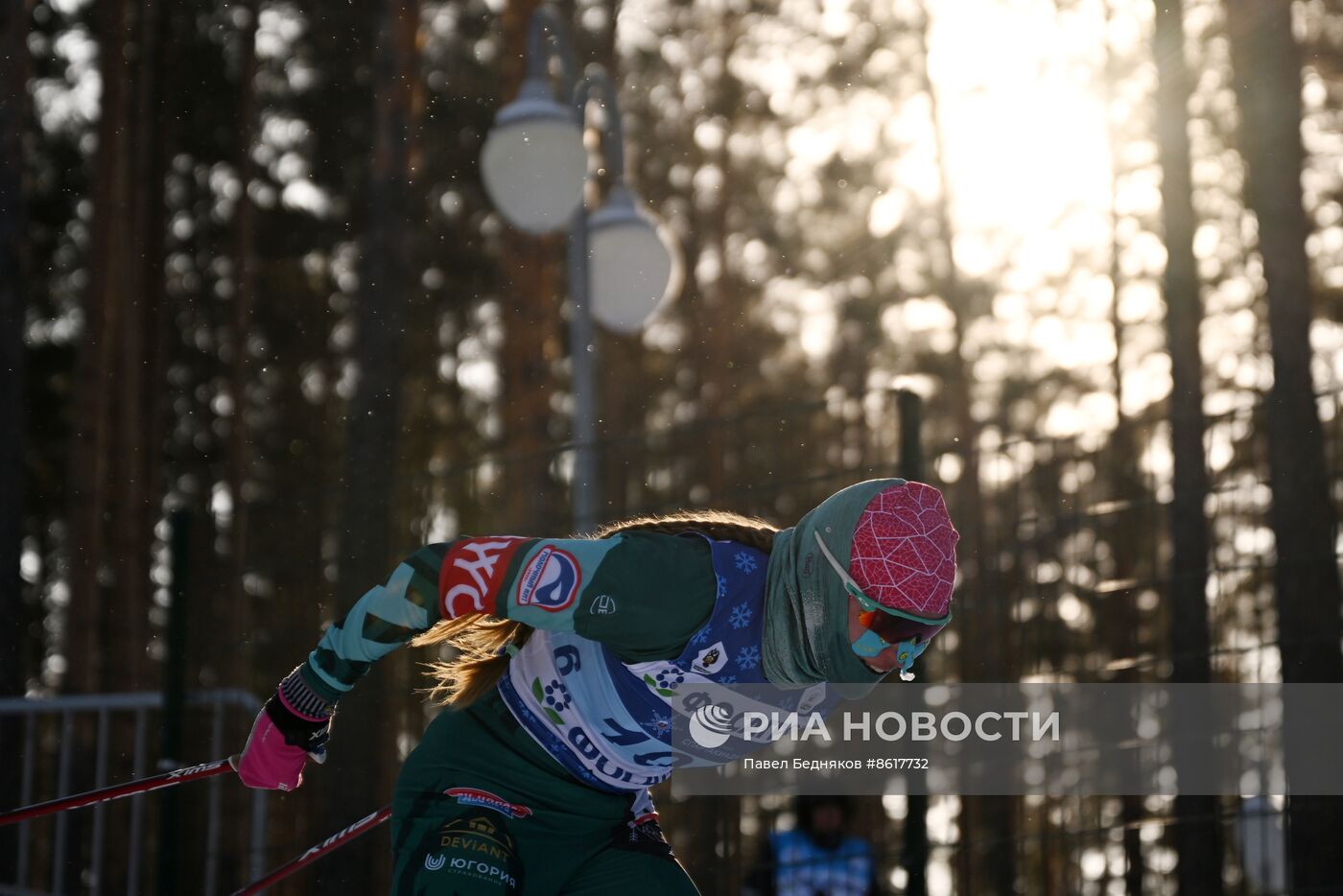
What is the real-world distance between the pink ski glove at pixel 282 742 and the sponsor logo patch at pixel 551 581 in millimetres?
658

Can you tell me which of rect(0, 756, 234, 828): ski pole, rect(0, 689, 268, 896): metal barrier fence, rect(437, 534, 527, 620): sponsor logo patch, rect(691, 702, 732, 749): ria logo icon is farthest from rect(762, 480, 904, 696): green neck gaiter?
rect(0, 689, 268, 896): metal barrier fence

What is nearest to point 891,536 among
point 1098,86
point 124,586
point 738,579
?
point 738,579

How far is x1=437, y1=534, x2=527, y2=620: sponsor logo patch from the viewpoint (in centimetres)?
391

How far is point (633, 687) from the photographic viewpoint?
420cm

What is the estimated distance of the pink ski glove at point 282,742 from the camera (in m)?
4.13

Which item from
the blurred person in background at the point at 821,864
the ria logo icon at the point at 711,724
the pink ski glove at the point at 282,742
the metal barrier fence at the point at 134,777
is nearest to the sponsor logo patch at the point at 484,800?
the pink ski glove at the point at 282,742

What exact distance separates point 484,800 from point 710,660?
0.67 metres

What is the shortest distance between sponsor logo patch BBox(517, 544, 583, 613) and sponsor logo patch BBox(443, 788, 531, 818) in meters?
0.59

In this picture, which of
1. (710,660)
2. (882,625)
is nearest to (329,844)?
(710,660)

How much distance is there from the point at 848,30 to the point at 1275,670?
57.6ft

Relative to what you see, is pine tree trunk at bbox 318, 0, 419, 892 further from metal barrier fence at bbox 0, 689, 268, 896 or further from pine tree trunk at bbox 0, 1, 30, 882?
pine tree trunk at bbox 0, 1, 30, 882

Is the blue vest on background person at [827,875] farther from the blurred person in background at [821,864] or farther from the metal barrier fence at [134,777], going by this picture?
the metal barrier fence at [134,777]

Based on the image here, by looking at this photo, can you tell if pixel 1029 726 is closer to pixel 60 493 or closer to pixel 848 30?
pixel 848 30

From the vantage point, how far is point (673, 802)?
6.59 m
